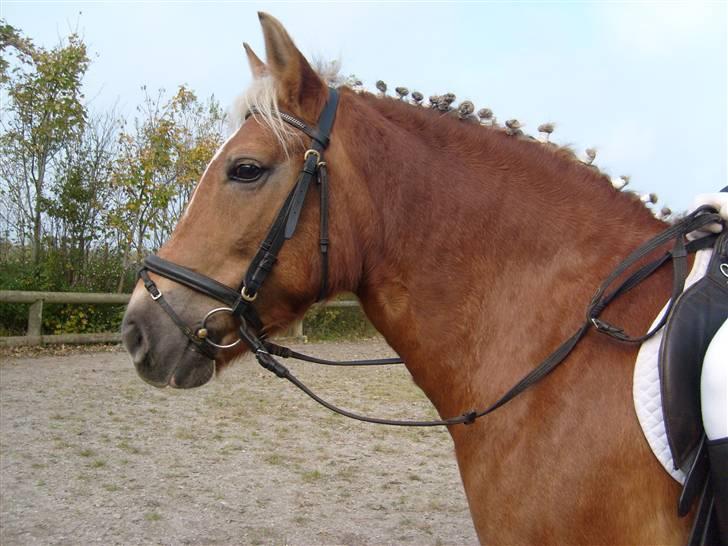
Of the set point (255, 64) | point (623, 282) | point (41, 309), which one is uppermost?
point (255, 64)

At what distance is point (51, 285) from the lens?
12555mm

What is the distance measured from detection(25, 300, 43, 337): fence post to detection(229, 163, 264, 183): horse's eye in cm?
1091

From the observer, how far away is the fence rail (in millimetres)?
11305

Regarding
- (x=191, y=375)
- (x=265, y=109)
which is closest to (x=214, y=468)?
(x=191, y=375)

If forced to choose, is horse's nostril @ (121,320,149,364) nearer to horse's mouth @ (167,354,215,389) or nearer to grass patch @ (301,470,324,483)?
horse's mouth @ (167,354,215,389)

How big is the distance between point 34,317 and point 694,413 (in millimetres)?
12226

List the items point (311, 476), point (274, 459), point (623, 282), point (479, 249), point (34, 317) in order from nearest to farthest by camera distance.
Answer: point (623, 282)
point (479, 249)
point (311, 476)
point (274, 459)
point (34, 317)

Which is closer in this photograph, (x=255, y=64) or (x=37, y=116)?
(x=255, y=64)

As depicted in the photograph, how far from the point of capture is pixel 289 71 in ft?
7.78

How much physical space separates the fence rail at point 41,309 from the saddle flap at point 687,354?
9.99 metres

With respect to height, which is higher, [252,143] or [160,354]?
[252,143]

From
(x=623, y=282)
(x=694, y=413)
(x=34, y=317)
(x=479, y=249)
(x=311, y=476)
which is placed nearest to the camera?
(x=694, y=413)

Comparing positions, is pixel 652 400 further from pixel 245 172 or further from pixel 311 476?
pixel 311 476

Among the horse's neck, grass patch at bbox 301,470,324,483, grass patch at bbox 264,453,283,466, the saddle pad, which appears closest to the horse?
the horse's neck
